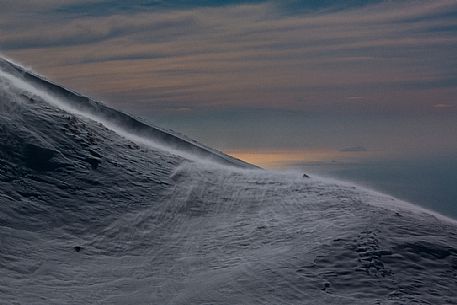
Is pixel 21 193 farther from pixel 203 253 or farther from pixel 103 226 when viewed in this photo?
pixel 203 253

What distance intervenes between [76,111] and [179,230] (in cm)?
1560

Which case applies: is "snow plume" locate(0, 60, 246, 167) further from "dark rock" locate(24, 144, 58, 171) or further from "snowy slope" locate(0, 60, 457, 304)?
"dark rock" locate(24, 144, 58, 171)

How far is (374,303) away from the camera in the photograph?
23328 millimetres

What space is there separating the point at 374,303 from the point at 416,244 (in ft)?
17.6

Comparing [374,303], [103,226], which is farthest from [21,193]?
[374,303]

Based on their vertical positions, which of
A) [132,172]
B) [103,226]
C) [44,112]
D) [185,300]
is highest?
[44,112]

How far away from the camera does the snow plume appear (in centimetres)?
4156

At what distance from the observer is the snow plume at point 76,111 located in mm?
41562

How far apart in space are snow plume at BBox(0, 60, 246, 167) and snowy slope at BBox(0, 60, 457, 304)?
303 millimetres

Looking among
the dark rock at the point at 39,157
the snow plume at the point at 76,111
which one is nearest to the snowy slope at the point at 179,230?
the dark rock at the point at 39,157

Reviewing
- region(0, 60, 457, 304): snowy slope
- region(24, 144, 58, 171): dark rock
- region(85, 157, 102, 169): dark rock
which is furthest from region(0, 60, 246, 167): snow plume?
region(85, 157, 102, 169): dark rock

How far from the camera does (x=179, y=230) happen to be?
31000mm

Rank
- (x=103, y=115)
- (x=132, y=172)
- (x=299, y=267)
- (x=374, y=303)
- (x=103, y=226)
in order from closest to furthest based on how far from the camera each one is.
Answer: (x=374, y=303) < (x=299, y=267) < (x=103, y=226) < (x=132, y=172) < (x=103, y=115)

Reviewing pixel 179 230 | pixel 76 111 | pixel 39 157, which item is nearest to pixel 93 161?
pixel 39 157
